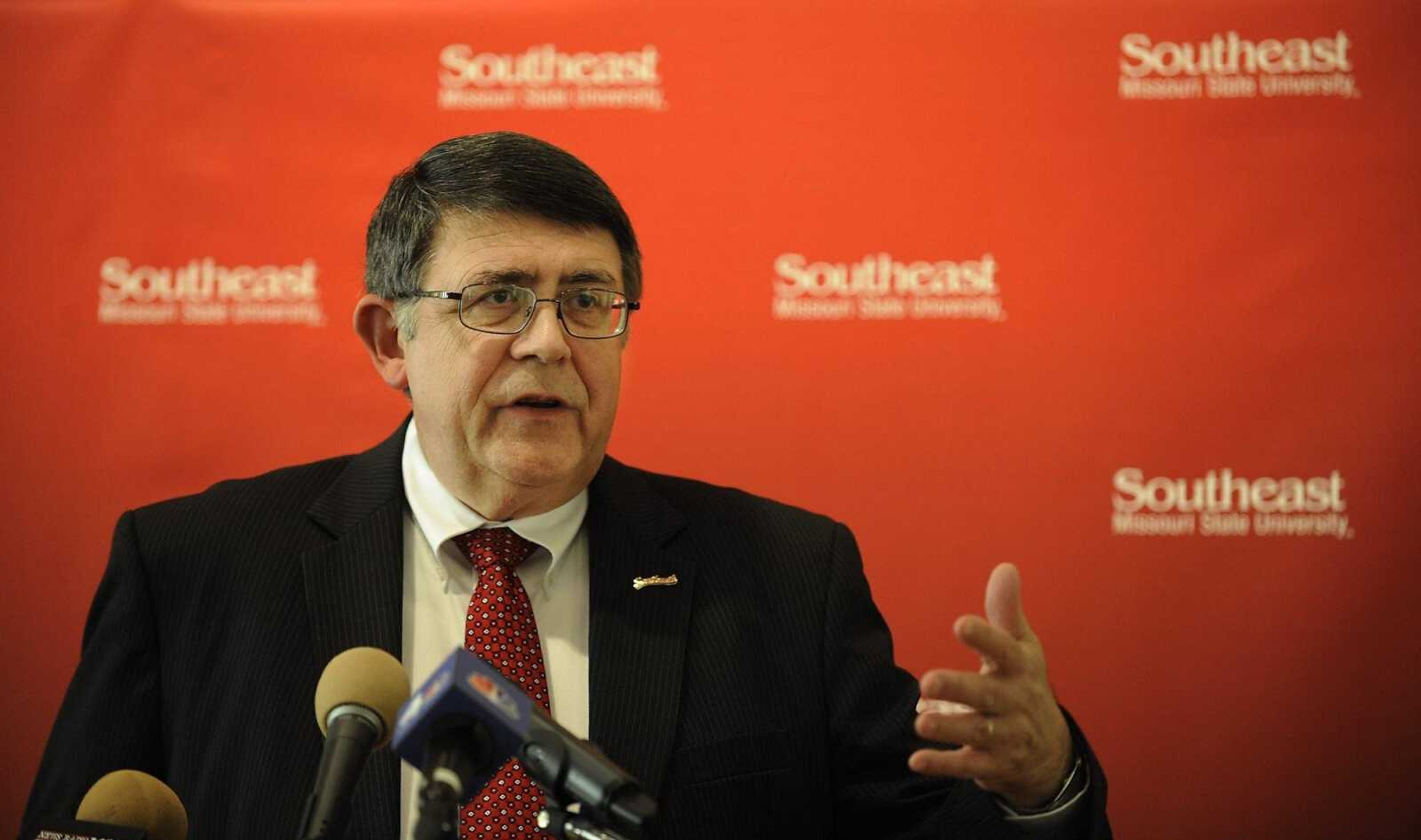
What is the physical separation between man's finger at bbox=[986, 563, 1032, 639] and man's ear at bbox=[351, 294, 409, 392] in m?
Answer: 1.11

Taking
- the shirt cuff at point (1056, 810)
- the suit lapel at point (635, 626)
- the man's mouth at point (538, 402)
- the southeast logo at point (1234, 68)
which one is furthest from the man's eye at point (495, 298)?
the southeast logo at point (1234, 68)

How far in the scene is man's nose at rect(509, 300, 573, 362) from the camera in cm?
206

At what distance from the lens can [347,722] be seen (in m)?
1.25

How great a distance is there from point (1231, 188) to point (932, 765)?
77.1 inches

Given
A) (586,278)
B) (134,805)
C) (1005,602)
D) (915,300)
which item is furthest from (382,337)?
(915,300)

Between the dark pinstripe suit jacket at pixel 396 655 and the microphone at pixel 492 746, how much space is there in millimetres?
867

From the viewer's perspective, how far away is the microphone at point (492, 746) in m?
1.14

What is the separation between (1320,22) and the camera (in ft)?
9.80

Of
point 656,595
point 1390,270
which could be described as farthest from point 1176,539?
point 656,595

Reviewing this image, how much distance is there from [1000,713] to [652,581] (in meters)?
0.75

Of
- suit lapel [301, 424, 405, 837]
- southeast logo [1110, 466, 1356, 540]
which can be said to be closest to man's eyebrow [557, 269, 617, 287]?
suit lapel [301, 424, 405, 837]

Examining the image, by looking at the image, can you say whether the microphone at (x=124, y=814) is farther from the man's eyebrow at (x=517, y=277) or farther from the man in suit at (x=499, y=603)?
the man's eyebrow at (x=517, y=277)

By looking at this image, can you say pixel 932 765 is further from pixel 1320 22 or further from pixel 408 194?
pixel 1320 22

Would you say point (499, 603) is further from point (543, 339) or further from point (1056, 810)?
point (1056, 810)
